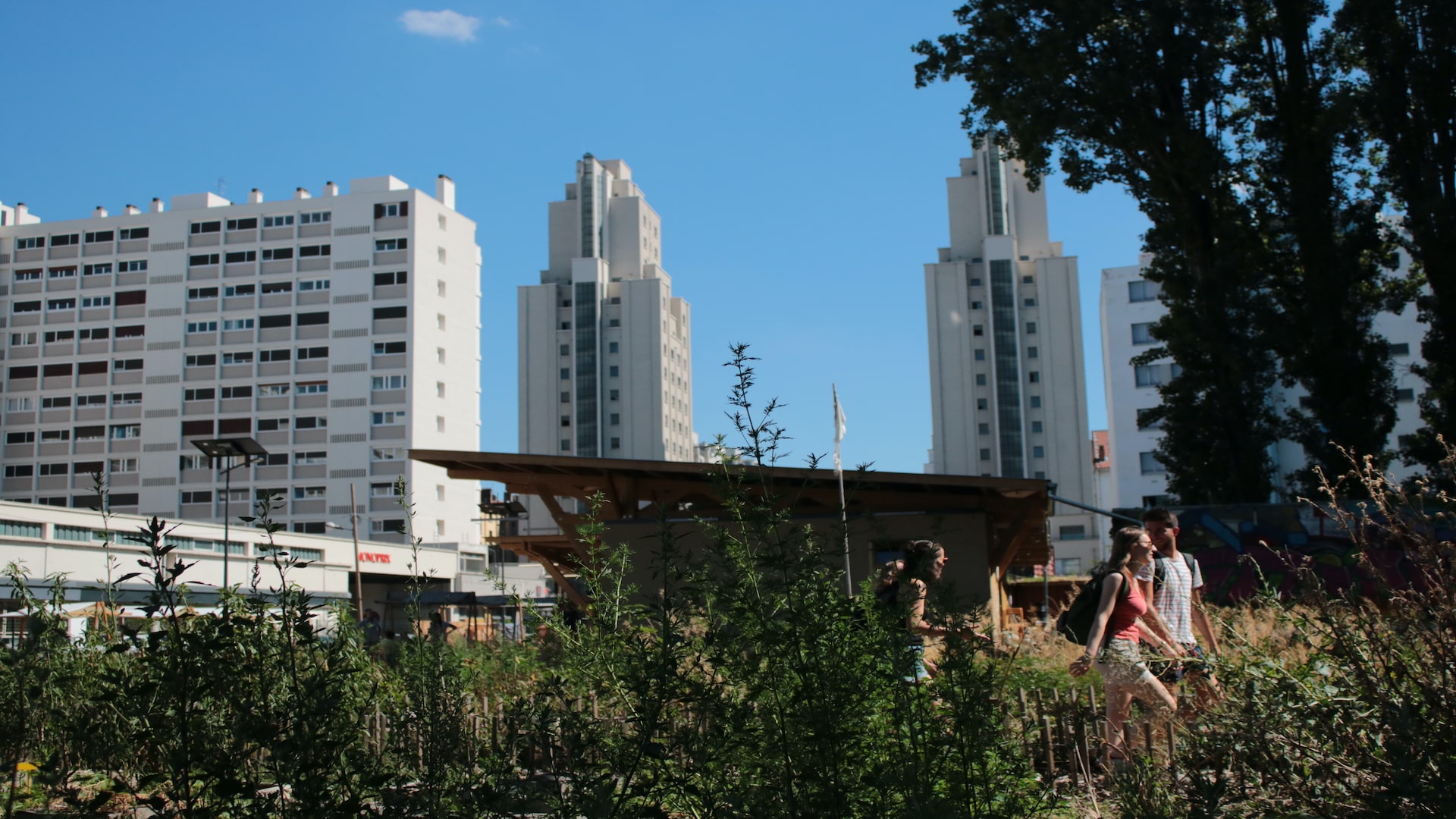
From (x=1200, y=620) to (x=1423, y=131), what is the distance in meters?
22.3

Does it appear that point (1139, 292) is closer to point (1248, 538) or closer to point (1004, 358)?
point (1004, 358)

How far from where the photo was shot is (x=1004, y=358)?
283 ft

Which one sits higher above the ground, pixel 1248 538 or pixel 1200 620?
pixel 1248 538

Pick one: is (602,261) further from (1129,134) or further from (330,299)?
(1129,134)

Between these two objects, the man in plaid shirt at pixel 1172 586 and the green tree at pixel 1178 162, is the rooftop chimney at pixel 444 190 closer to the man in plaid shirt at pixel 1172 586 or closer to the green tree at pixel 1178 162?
the green tree at pixel 1178 162

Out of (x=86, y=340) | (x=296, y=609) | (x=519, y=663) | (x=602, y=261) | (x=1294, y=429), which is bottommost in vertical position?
(x=519, y=663)

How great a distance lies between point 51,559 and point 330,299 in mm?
34422

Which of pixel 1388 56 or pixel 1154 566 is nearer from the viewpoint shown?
pixel 1154 566

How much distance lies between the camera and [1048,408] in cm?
8525

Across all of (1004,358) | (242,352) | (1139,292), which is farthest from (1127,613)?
(1004,358)

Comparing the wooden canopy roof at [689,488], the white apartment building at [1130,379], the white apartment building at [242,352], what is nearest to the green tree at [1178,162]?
the wooden canopy roof at [689,488]

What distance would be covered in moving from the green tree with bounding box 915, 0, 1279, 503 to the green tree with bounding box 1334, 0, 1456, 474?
262cm

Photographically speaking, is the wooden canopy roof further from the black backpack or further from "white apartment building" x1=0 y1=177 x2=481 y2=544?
"white apartment building" x1=0 y1=177 x2=481 y2=544

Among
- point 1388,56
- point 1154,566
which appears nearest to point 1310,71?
point 1388,56
